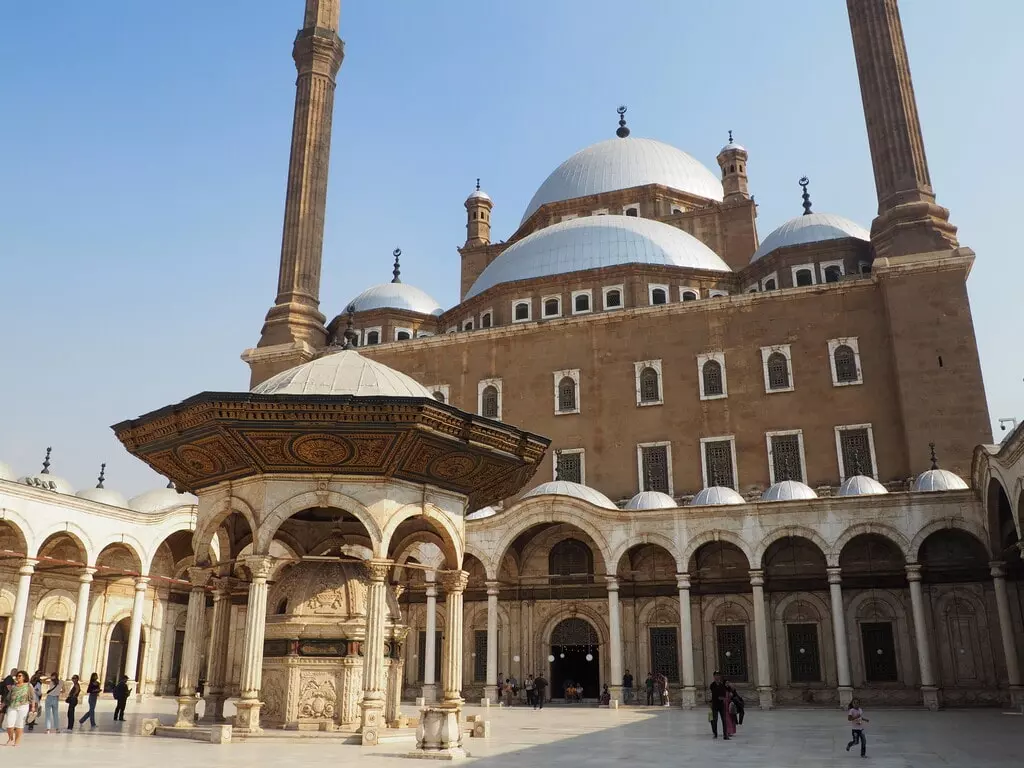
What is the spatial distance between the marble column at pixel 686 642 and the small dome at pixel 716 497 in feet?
5.68

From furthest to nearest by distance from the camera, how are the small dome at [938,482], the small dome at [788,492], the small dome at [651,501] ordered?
the small dome at [651,501], the small dome at [788,492], the small dome at [938,482]

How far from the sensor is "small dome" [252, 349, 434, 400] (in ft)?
34.6

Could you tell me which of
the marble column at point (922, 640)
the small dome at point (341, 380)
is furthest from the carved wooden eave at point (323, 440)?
the marble column at point (922, 640)

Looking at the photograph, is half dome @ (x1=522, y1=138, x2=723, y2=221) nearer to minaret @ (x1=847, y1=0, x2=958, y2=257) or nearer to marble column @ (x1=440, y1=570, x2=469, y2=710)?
minaret @ (x1=847, y1=0, x2=958, y2=257)

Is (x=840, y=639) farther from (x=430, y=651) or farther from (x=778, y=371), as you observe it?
(x=430, y=651)

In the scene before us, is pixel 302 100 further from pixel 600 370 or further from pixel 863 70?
pixel 863 70

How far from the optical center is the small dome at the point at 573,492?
2122cm

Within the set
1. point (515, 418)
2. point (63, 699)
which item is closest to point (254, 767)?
point (63, 699)

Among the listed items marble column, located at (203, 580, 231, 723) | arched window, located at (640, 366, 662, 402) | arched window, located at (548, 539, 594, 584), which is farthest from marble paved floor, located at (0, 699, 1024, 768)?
arched window, located at (640, 366, 662, 402)

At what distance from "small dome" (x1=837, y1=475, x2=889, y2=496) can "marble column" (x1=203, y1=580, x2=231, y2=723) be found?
45.5 ft

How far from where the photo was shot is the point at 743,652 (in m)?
20.9

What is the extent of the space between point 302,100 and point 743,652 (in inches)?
903

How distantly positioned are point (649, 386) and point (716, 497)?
14.3 ft

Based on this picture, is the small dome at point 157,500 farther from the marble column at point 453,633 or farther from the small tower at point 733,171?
the small tower at point 733,171
